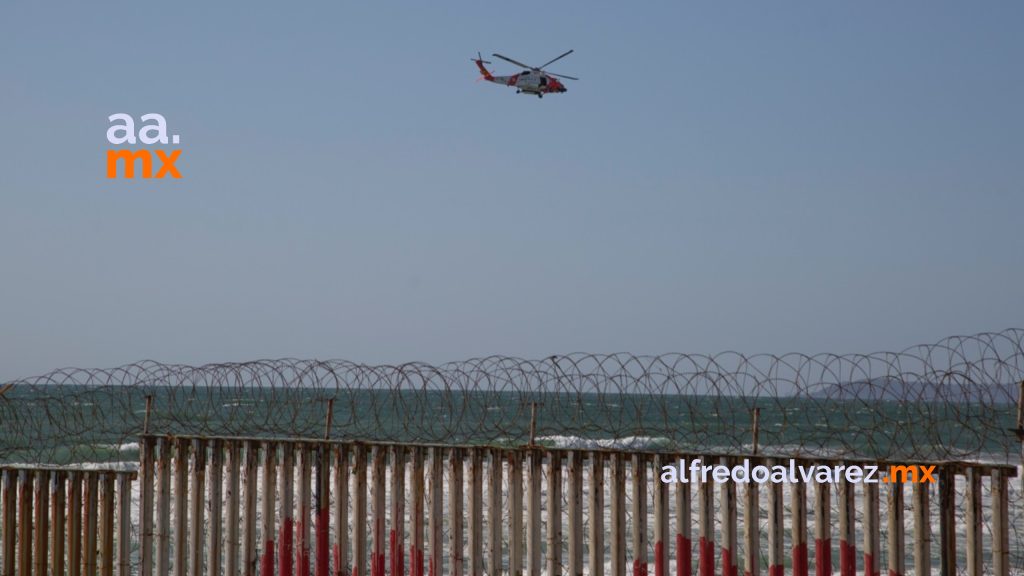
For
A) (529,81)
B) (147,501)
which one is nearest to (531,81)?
(529,81)

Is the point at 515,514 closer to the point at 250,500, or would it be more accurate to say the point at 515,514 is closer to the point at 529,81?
the point at 250,500

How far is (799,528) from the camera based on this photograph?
8242 mm

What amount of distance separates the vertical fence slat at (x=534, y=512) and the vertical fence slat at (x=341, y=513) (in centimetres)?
158

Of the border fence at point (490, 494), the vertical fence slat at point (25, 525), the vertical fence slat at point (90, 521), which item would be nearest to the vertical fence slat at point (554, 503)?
the border fence at point (490, 494)

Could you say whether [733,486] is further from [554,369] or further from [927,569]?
[554,369]

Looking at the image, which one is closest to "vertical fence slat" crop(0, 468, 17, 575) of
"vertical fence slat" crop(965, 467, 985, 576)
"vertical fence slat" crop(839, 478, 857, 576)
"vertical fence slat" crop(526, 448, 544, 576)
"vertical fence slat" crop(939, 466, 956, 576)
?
"vertical fence slat" crop(526, 448, 544, 576)

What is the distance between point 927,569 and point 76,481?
704 cm

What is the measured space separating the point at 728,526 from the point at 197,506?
4.52m

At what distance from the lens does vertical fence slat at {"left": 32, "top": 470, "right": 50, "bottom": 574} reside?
32.3ft

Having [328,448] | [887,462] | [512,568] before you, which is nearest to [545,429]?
[512,568]

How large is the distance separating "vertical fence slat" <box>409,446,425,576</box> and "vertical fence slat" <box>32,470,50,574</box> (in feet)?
11.0

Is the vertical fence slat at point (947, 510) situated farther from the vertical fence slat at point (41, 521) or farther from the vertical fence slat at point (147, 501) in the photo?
the vertical fence slat at point (41, 521)

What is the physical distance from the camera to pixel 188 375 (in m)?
10.5

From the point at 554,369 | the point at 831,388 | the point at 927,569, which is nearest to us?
the point at 927,569
